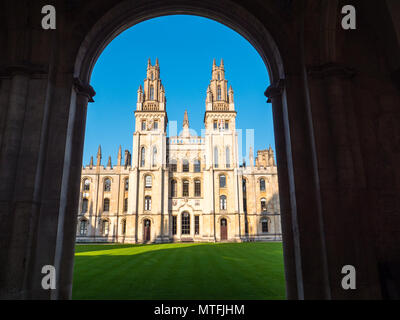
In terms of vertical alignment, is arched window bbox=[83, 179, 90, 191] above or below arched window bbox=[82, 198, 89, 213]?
above

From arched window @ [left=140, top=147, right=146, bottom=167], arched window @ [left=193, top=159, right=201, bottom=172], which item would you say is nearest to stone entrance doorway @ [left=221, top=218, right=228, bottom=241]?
arched window @ [left=193, top=159, right=201, bottom=172]

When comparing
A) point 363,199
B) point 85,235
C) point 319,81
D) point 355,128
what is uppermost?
point 319,81

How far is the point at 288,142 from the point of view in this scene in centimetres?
543

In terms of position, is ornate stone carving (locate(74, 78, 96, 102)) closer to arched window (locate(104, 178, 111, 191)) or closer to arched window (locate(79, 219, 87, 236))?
arched window (locate(104, 178, 111, 191))

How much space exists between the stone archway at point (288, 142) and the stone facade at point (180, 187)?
119 feet

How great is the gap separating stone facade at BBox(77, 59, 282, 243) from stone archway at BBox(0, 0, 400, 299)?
3622cm

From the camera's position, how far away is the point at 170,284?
803cm

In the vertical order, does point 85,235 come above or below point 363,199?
below

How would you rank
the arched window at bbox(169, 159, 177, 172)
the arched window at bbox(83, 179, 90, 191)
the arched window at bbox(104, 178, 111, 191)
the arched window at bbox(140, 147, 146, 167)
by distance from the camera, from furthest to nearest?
1. the arched window at bbox(104, 178, 111, 191)
2. the arched window at bbox(83, 179, 90, 191)
3. the arched window at bbox(169, 159, 177, 172)
4. the arched window at bbox(140, 147, 146, 167)

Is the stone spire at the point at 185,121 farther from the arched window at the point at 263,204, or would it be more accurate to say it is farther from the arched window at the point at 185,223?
the arched window at the point at 263,204

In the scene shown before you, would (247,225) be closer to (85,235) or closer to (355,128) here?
(85,235)

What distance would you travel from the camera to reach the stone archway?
179 inches

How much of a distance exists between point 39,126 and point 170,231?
37882 mm
